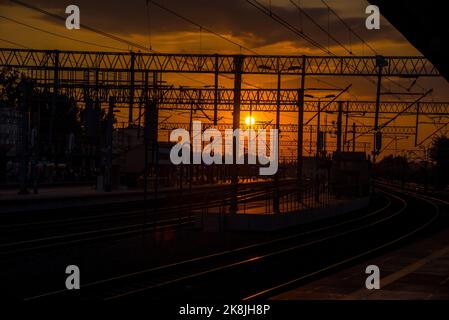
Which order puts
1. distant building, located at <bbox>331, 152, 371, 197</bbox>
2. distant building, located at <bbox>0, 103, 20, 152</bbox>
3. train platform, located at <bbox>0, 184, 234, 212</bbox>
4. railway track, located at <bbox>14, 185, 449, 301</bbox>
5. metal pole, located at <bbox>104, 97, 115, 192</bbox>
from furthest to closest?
distant building, located at <bbox>0, 103, 20, 152</bbox> < distant building, located at <bbox>331, 152, 371, 197</bbox> < metal pole, located at <bbox>104, 97, 115, 192</bbox> < train platform, located at <bbox>0, 184, 234, 212</bbox> < railway track, located at <bbox>14, 185, 449, 301</bbox>

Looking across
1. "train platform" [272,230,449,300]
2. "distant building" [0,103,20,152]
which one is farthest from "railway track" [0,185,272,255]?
"distant building" [0,103,20,152]

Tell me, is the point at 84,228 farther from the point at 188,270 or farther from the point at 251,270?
the point at 251,270

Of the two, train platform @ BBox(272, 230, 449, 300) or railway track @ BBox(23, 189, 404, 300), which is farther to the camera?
railway track @ BBox(23, 189, 404, 300)

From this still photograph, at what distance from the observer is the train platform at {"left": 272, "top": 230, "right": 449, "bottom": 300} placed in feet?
51.1

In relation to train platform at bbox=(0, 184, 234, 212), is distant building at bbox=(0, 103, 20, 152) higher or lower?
higher

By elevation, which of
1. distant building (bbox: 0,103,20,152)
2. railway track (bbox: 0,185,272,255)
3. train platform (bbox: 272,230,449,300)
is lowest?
railway track (bbox: 0,185,272,255)

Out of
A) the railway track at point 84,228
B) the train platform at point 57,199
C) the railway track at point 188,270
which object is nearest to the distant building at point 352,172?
the train platform at point 57,199

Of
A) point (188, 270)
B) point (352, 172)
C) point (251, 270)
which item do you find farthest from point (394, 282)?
point (352, 172)

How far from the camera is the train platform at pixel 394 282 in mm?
15586

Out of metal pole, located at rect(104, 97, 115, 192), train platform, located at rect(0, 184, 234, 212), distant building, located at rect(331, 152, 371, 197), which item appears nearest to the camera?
train platform, located at rect(0, 184, 234, 212)

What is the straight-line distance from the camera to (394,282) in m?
17.5

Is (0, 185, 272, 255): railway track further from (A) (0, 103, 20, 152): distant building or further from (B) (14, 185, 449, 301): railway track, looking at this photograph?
(A) (0, 103, 20, 152): distant building

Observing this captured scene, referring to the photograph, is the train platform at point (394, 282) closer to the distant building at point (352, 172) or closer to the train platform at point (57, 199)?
the train platform at point (57, 199)
